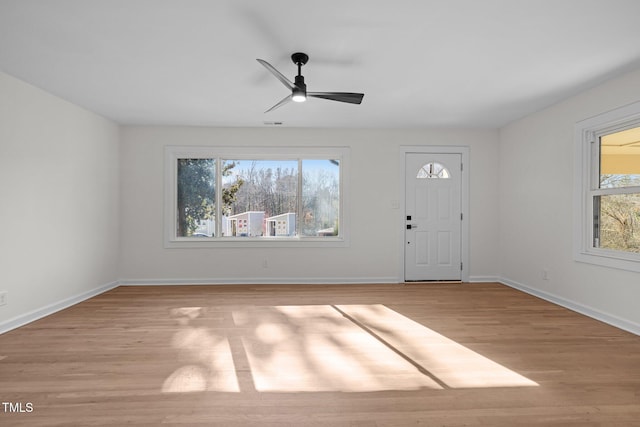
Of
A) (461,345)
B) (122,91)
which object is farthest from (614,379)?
(122,91)

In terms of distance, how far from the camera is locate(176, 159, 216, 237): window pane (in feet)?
17.1

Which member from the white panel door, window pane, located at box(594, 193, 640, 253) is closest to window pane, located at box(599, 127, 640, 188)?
window pane, located at box(594, 193, 640, 253)

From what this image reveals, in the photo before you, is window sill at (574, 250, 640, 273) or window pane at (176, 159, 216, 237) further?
window pane at (176, 159, 216, 237)

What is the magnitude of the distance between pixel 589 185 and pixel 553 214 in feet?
1.95

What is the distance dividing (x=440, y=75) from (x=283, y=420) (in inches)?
124

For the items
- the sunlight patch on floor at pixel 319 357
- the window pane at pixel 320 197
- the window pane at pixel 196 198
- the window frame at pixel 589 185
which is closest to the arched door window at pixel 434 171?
the window pane at pixel 320 197

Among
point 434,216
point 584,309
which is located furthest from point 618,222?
point 434,216

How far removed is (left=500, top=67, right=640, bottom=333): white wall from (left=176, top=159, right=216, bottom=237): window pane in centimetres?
460

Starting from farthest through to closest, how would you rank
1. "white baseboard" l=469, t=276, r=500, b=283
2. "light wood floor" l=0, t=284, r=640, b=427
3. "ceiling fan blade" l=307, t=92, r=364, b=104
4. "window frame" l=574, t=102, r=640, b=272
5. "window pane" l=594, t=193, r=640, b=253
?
1. "white baseboard" l=469, t=276, r=500, b=283
2. "window frame" l=574, t=102, r=640, b=272
3. "window pane" l=594, t=193, r=640, b=253
4. "ceiling fan blade" l=307, t=92, r=364, b=104
5. "light wood floor" l=0, t=284, r=640, b=427

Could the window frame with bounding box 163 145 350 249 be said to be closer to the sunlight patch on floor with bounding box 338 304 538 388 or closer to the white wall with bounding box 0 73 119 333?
the white wall with bounding box 0 73 119 333

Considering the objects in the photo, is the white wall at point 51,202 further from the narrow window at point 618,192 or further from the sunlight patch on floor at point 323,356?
the narrow window at point 618,192

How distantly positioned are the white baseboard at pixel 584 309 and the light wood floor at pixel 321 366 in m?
0.11

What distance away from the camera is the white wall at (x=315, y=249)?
5.05 metres

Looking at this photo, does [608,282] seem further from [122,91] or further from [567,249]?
[122,91]
